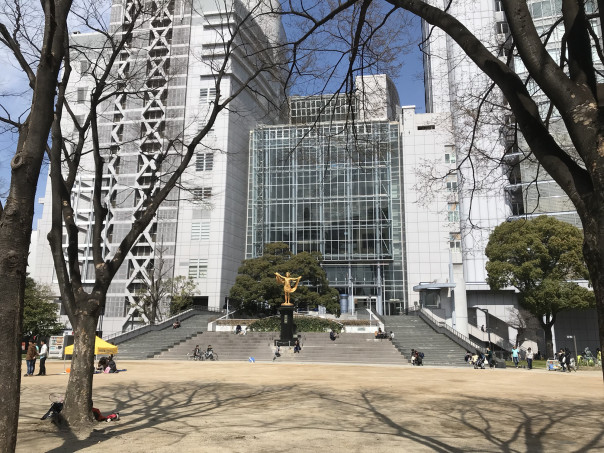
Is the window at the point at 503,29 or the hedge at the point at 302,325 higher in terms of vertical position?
the window at the point at 503,29

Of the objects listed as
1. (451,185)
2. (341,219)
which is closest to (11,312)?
(451,185)

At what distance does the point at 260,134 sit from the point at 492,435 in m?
64.3

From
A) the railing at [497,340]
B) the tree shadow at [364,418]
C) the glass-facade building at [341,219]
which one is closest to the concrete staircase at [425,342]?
the railing at [497,340]

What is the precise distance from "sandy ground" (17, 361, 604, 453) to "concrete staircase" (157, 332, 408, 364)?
52.3ft

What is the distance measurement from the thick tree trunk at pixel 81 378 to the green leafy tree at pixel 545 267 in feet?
107

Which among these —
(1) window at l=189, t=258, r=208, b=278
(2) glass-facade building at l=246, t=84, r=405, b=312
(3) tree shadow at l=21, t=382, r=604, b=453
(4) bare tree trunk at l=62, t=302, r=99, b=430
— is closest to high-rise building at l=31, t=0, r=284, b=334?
(1) window at l=189, t=258, r=208, b=278

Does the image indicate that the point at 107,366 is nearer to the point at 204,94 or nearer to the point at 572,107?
the point at 572,107

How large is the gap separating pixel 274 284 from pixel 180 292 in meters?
16.3

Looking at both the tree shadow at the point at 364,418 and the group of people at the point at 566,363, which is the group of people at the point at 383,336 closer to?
the group of people at the point at 566,363

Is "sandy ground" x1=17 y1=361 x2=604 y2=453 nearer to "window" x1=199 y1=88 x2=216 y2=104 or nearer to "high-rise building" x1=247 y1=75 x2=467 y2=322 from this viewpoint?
"high-rise building" x1=247 y1=75 x2=467 y2=322

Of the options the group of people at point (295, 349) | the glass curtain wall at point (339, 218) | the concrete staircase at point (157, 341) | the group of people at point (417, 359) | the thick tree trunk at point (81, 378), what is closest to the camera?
the thick tree trunk at point (81, 378)

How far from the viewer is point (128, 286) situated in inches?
2366

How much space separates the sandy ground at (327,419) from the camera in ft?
22.0

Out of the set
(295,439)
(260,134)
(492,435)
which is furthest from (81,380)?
(260,134)
